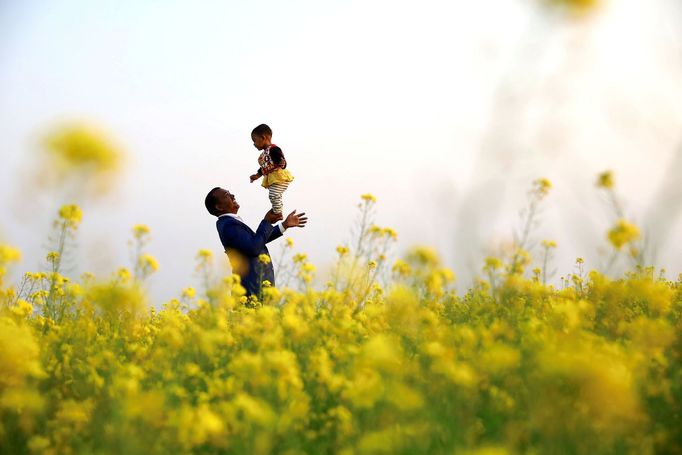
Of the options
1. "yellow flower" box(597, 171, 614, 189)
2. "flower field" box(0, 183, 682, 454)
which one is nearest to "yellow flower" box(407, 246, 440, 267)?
"flower field" box(0, 183, 682, 454)

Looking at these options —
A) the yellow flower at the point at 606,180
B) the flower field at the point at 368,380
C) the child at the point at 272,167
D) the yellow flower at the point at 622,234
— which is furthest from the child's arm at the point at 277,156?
the yellow flower at the point at 622,234

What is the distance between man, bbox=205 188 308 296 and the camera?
20.1 ft

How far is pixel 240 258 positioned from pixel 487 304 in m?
2.86

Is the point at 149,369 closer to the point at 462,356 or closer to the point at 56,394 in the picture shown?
the point at 56,394

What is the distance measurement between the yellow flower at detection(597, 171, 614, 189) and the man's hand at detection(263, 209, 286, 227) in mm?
3530

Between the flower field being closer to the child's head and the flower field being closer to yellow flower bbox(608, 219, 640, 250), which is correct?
yellow flower bbox(608, 219, 640, 250)

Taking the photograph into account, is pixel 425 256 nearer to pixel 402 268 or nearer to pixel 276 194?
pixel 402 268

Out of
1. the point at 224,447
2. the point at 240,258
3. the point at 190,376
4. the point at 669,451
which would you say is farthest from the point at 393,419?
the point at 240,258

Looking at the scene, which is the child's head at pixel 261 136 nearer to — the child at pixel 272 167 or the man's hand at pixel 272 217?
the child at pixel 272 167

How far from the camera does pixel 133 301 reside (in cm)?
374

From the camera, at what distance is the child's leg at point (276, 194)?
21.3ft

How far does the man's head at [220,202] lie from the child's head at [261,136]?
655 millimetres

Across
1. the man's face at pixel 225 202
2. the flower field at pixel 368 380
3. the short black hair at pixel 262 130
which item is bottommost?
the flower field at pixel 368 380

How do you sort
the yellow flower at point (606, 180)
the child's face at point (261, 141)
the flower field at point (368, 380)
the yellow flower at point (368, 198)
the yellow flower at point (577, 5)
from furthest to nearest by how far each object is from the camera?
the child's face at point (261, 141)
the yellow flower at point (368, 198)
the yellow flower at point (606, 180)
the yellow flower at point (577, 5)
the flower field at point (368, 380)
